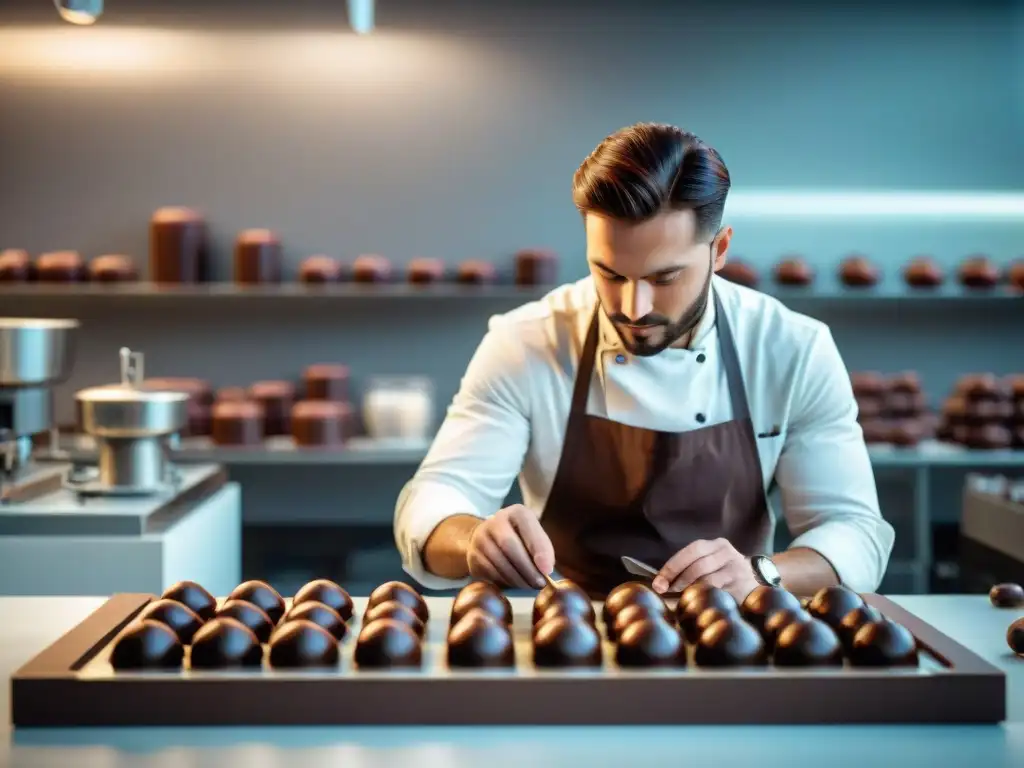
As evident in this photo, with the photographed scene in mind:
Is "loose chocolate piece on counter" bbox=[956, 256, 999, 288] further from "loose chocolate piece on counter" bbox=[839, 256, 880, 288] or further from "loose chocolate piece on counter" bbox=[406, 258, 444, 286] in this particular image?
"loose chocolate piece on counter" bbox=[406, 258, 444, 286]

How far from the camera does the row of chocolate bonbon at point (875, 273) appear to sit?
4113 mm

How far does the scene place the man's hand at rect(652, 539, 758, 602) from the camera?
154 cm

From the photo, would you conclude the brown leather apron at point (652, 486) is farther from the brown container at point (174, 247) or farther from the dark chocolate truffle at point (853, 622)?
the brown container at point (174, 247)

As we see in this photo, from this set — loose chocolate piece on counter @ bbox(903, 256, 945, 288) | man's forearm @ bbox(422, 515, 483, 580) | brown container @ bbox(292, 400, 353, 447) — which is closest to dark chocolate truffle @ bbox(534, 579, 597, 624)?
man's forearm @ bbox(422, 515, 483, 580)

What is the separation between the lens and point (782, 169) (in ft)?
14.5

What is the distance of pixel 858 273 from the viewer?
413 centimetres

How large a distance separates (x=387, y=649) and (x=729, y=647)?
1.11ft

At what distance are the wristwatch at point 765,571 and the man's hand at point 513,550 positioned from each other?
0.29 metres

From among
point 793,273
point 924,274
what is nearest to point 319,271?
point 793,273

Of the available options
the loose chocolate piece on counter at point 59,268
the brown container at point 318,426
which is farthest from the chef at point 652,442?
the loose chocolate piece on counter at point 59,268

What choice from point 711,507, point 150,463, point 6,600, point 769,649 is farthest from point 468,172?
point 769,649

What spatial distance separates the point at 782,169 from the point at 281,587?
238cm

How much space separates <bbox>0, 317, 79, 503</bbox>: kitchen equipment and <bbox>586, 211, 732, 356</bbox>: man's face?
162 cm

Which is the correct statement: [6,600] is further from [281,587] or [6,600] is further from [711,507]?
[281,587]
